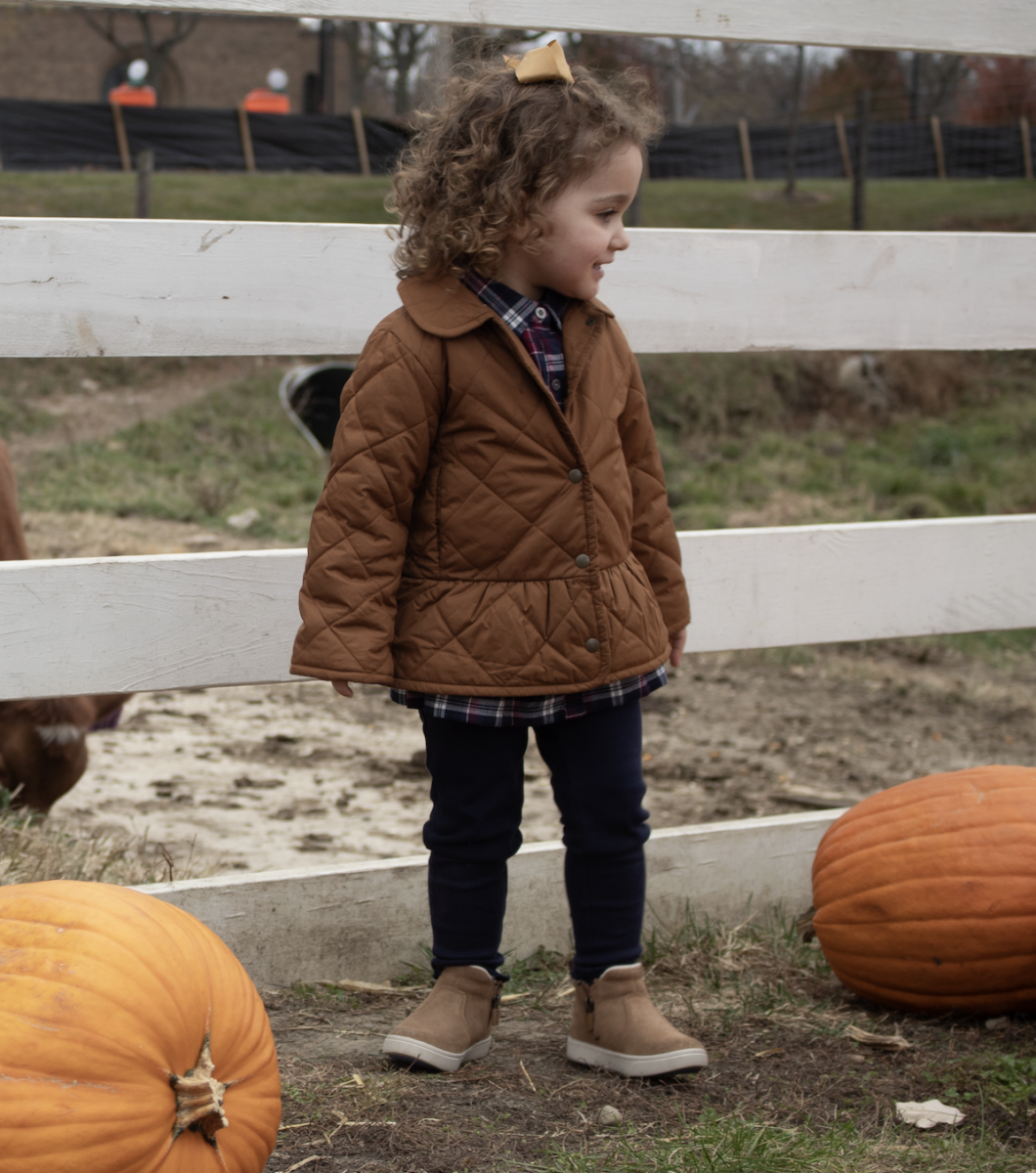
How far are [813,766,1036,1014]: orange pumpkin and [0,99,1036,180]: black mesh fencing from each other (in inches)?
700

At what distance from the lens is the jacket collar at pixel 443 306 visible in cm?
199

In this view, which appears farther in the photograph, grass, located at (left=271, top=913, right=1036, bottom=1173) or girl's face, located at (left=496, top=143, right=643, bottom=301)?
girl's face, located at (left=496, top=143, right=643, bottom=301)

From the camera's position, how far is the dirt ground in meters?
3.70

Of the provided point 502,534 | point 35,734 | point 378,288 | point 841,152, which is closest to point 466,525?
point 502,534

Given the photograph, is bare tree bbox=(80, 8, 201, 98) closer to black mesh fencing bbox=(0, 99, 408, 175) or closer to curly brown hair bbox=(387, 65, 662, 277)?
black mesh fencing bbox=(0, 99, 408, 175)

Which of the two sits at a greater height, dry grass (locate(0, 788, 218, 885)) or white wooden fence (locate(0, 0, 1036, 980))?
white wooden fence (locate(0, 0, 1036, 980))

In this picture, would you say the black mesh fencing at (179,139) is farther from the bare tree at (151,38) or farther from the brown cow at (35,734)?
the brown cow at (35,734)

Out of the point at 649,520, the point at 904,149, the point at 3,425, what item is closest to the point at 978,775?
the point at 649,520

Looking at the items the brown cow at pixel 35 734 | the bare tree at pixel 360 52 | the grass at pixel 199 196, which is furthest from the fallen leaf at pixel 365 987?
the bare tree at pixel 360 52

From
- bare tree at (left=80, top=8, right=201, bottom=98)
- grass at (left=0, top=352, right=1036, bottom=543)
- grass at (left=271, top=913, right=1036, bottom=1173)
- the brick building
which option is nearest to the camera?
grass at (left=271, top=913, right=1036, bottom=1173)

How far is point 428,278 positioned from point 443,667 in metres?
0.65

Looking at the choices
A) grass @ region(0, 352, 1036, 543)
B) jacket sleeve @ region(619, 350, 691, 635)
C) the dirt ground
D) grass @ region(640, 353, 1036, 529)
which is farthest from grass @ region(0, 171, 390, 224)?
jacket sleeve @ region(619, 350, 691, 635)

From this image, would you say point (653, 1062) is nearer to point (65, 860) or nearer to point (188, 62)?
point (65, 860)

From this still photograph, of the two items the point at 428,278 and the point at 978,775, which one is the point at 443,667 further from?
the point at 978,775
